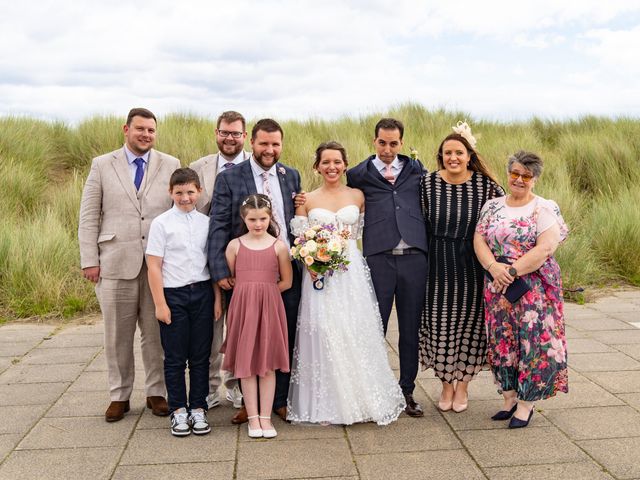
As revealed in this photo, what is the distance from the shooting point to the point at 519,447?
4.62m

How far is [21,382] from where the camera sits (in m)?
6.27

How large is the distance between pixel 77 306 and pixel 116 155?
4217 millimetres

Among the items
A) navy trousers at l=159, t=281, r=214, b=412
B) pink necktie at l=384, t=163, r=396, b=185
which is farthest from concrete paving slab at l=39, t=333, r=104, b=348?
pink necktie at l=384, t=163, r=396, b=185

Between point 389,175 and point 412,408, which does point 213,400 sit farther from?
point 389,175

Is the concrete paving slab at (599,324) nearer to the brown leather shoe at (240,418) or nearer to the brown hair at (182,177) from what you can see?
the brown leather shoe at (240,418)

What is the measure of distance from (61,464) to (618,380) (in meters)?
4.36

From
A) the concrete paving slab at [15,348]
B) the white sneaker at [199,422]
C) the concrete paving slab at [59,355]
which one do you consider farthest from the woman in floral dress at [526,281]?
the concrete paving slab at [15,348]

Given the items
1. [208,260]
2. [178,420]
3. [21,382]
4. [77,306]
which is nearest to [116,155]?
[208,260]

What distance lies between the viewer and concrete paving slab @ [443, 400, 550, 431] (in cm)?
503

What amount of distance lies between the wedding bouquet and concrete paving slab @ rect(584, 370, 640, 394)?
2.54 m

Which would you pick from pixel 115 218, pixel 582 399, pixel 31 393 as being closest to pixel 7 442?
pixel 31 393

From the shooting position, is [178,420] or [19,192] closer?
[178,420]

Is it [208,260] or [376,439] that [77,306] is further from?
[376,439]

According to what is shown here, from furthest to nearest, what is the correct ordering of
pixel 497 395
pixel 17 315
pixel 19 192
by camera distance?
pixel 19 192, pixel 17 315, pixel 497 395
